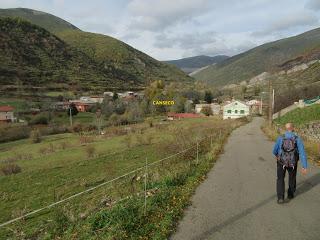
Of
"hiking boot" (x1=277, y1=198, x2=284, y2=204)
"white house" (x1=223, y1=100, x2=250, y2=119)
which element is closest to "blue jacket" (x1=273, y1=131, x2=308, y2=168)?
"hiking boot" (x1=277, y1=198, x2=284, y2=204)

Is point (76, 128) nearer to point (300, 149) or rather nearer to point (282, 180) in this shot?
point (282, 180)

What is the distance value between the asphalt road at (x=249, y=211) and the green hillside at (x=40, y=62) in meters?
129

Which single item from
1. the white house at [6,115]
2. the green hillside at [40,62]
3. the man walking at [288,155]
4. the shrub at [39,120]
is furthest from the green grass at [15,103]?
the man walking at [288,155]

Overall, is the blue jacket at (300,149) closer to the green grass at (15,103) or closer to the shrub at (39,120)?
the shrub at (39,120)

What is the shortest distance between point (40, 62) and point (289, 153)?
165367 millimetres

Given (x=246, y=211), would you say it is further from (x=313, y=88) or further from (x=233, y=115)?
(x=233, y=115)

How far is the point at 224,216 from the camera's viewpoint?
319 inches

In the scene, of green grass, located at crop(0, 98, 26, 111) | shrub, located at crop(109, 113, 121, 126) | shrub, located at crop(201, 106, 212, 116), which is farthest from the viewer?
shrub, located at crop(201, 106, 212, 116)

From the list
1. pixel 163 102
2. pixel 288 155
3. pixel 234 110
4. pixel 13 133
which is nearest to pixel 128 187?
pixel 288 155

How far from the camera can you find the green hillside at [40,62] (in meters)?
143

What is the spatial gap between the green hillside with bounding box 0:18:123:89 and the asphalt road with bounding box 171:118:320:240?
12909cm

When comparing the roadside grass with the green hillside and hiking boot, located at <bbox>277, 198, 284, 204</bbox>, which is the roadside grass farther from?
hiking boot, located at <bbox>277, 198, 284, 204</bbox>

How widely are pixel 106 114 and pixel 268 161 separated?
83909mm

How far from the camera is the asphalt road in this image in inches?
275
